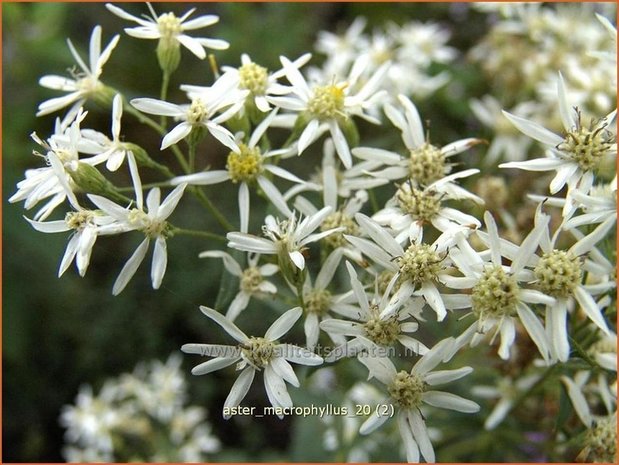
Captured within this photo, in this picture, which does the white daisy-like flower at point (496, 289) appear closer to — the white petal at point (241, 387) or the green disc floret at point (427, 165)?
the green disc floret at point (427, 165)

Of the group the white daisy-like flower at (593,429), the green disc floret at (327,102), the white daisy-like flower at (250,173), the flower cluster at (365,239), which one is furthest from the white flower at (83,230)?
the white daisy-like flower at (593,429)

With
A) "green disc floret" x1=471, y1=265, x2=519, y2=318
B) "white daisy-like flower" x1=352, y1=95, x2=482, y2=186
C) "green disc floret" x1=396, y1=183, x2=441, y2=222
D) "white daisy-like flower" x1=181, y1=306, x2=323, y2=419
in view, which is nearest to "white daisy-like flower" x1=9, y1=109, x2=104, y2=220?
"white daisy-like flower" x1=181, y1=306, x2=323, y2=419

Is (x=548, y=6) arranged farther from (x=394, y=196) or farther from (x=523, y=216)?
(x=394, y=196)

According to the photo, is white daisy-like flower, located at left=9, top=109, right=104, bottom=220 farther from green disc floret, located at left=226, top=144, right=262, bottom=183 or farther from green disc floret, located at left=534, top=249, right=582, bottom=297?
green disc floret, located at left=534, top=249, right=582, bottom=297

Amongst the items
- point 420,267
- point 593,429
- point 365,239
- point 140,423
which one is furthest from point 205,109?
point 140,423

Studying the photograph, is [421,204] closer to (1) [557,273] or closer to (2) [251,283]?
(1) [557,273]
